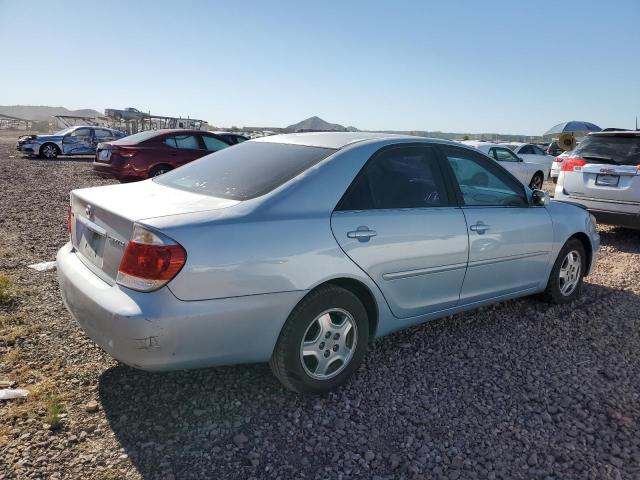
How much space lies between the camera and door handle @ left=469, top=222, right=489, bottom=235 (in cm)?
371

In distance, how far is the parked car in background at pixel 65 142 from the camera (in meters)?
19.3

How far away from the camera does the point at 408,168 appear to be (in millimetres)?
3557

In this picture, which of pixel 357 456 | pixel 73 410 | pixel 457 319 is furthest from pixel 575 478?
pixel 73 410

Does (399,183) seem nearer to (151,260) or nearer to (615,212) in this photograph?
(151,260)

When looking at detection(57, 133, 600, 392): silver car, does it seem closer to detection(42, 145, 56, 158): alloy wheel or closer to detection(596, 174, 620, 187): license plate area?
detection(596, 174, 620, 187): license plate area

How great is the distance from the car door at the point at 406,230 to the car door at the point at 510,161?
34.6 ft

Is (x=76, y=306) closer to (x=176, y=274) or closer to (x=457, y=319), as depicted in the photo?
(x=176, y=274)

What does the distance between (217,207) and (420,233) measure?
1362 mm

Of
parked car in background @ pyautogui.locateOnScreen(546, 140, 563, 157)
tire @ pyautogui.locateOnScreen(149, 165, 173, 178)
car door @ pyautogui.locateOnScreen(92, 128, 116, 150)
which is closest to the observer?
tire @ pyautogui.locateOnScreen(149, 165, 173, 178)

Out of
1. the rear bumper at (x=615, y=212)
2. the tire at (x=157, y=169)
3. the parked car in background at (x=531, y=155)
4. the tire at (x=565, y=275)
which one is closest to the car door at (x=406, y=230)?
the tire at (x=565, y=275)

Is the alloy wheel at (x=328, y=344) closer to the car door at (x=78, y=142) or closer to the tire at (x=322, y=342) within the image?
the tire at (x=322, y=342)

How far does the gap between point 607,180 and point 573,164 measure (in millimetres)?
586

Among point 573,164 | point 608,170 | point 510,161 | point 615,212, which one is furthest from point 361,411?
point 510,161

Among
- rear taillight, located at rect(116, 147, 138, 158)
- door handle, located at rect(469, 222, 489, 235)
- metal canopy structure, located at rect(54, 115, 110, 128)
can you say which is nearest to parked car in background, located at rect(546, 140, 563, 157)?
rear taillight, located at rect(116, 147, 138, 158)
